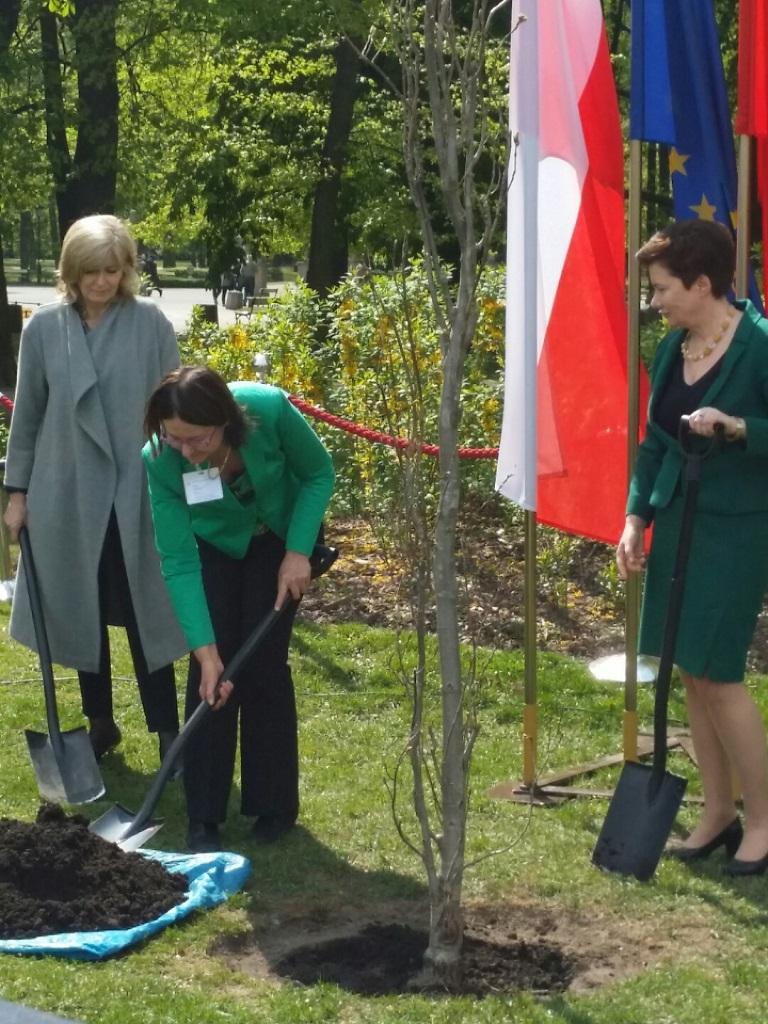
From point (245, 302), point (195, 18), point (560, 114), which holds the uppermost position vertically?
point (195, 18)

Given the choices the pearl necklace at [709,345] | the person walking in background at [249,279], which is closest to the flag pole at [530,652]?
the pearl necklace at [709,345]

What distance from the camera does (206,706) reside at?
15.0 ft

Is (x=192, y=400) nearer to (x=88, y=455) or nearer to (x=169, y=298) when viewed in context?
(x=88, y=455)

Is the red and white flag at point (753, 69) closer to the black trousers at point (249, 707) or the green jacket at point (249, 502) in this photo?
the green jacket at point (249, 502)

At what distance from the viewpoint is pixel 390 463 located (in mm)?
8742

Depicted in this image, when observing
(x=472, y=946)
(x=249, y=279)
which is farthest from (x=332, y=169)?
(x=249, y=279)

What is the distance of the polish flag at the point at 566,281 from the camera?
4.86 meters

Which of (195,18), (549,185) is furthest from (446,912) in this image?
(195,18)

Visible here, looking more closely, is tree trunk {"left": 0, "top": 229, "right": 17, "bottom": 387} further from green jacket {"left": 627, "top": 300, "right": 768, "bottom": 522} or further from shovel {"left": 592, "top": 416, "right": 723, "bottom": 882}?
green jacket {"left": 627, "top": 300, "right": 768, "bottom": 522}

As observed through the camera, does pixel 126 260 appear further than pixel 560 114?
Yes

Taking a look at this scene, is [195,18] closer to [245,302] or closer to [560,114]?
[560,114]

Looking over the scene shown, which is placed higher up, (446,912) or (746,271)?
(746,271)

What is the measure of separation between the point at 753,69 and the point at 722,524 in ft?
5.39

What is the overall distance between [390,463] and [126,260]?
3.55m
